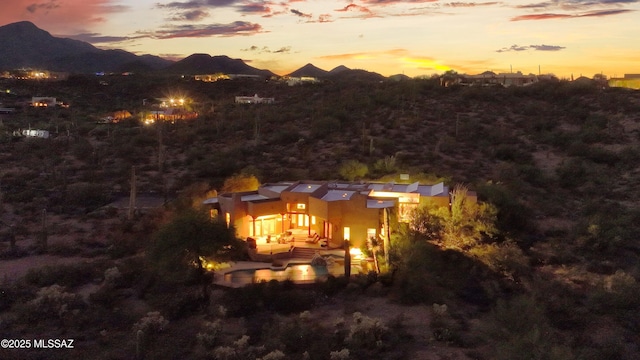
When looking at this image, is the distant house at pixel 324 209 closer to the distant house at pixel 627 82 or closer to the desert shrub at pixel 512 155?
the desert shrub at pixel 512 155

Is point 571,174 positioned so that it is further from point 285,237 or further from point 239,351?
point 239,351

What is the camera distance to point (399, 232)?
779 inches

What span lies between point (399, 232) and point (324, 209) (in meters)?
3.07

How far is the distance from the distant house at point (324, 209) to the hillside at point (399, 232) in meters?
2.42

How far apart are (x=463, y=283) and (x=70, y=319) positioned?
1276 centimetres

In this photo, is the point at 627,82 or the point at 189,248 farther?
the point at 627,82

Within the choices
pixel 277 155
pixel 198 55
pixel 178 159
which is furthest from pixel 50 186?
pixel 198 55

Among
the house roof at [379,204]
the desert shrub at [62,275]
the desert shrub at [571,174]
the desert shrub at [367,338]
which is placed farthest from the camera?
the desert shrub at [571,174]

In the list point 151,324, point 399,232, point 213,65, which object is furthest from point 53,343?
point 213,65

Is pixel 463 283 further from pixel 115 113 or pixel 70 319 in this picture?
pixel 115 113

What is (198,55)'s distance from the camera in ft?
554

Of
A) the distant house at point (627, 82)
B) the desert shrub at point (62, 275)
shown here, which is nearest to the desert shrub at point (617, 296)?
the desert shrub at point (62, 275)

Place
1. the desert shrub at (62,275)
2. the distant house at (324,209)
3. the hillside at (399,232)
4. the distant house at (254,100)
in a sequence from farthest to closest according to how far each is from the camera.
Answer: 1. the distant house at (254,100)
2. the distant house at (324,209)
3. the desert shrub at (62,275)
4. the hillside at (399,232)

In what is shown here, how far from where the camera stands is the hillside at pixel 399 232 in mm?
14867
